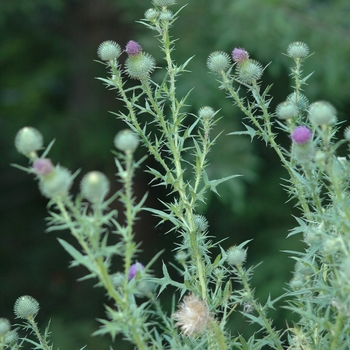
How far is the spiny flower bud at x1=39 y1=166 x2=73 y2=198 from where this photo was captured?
2.90 ft

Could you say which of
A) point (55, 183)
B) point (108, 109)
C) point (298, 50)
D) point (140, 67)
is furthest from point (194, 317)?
point (108, 109)

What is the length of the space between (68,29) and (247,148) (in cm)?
227

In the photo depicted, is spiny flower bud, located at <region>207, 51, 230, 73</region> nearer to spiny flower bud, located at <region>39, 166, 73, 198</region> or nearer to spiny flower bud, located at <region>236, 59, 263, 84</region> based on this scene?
spiny flower bud, located at <region>236, 59, 263, 84</region>

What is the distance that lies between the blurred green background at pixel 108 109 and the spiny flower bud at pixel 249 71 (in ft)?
9.19

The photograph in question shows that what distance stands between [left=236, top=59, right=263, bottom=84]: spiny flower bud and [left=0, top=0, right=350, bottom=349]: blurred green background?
2.80 metres

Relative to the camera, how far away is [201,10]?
15.7ft

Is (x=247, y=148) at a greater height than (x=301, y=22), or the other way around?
(x=301, y=22)

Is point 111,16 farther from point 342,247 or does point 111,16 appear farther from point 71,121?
point 342,247

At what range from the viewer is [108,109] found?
536 cm

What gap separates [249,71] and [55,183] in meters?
0.69

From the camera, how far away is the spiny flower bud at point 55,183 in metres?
0.88

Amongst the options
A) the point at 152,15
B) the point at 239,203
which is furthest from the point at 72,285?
the point at 152,15

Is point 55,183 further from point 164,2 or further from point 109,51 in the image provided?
point 164,2

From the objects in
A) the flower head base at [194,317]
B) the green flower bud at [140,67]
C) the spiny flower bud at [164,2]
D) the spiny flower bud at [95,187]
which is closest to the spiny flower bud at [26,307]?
the flower head base at [194,317]
